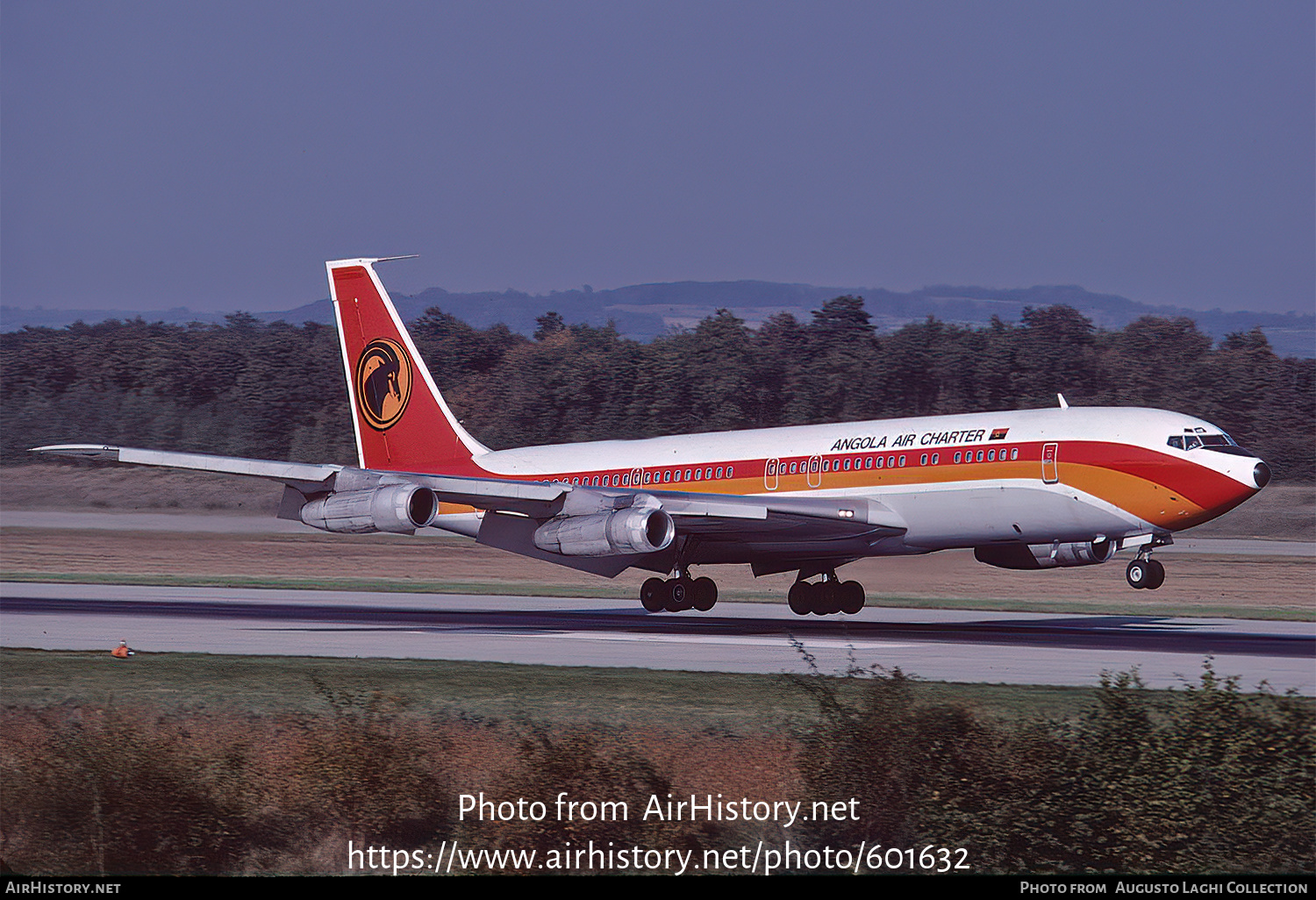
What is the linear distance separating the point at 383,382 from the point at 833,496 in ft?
55.4

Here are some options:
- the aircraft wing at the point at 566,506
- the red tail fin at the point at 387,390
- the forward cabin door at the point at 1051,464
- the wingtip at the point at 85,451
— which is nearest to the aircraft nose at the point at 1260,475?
the forward cabin door at the point at 1051,464

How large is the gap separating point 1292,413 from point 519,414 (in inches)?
1775

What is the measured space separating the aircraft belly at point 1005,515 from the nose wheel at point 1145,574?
1.32 m

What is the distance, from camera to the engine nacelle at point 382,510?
3797 cm

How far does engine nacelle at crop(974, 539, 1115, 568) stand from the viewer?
38875mm

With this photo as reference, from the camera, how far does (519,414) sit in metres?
95.6

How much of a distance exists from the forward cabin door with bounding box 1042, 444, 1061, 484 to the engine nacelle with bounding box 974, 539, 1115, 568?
210 centimetres

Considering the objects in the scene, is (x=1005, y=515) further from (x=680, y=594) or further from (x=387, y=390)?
(x=387, y=390)

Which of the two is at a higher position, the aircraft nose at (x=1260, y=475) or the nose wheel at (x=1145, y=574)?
the aircraft nose at (x=1260, y=475)

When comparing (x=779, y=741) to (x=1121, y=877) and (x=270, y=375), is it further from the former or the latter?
(x=270, y=375)

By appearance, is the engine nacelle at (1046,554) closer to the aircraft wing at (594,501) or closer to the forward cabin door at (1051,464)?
the forward cabin door at (1051,464)

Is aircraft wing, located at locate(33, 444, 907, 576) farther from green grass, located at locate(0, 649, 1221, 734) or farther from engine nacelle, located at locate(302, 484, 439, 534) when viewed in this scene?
green grass, located at locate(0, 649, 1221, 734)

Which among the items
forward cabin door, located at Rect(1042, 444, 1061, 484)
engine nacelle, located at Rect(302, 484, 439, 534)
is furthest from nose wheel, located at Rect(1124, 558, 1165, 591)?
engine nacelle, located at Rect(302, 484, 439, 534)

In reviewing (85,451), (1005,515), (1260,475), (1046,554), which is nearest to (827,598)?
(1046,554)
